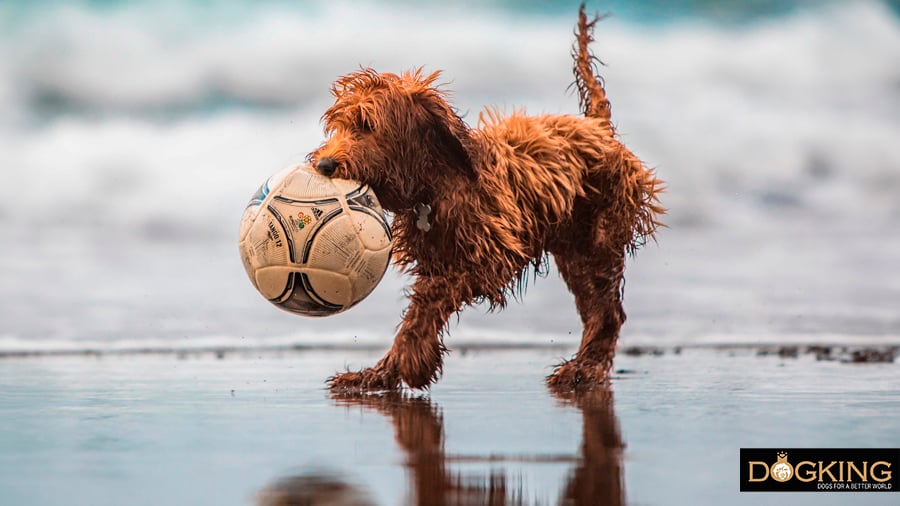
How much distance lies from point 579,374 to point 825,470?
13.0ft

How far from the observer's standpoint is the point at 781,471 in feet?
11.1

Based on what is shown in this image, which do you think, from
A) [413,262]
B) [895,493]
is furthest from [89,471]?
[413,262]

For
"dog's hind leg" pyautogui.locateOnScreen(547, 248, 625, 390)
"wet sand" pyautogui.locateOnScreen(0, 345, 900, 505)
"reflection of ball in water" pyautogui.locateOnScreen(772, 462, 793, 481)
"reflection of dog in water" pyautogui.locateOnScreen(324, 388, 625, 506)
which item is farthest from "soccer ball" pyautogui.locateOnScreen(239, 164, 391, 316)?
"reflection of ball in water" pyautogui.locateOnScreen(772, 462, 793, 481)

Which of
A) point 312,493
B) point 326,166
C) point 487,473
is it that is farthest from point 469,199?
point 312,493

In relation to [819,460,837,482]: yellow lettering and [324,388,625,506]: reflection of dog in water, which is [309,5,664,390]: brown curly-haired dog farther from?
[819,460,837,482]: yellow lettering

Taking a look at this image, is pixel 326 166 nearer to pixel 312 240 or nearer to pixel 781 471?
pixel 312 240

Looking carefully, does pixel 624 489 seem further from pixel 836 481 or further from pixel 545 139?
pixel 545 139

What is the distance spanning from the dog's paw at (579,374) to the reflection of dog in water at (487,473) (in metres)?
2.13

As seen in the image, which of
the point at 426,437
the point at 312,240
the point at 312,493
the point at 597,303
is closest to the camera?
the point at 312,493

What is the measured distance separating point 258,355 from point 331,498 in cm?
917

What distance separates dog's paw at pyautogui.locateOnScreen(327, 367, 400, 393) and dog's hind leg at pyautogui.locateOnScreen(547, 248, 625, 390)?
143 cm

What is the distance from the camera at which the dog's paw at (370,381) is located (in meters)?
6.40

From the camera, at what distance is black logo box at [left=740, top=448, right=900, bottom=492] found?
320 centimetres

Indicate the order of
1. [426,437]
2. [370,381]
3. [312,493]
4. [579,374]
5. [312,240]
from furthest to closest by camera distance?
[579,374] → [370,381] → [312,240] → [426,437] → [312,493]
